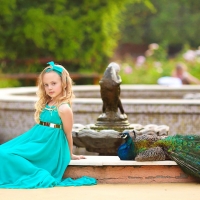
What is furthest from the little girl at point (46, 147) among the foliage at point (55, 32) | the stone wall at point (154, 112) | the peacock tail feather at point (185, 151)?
the foliage at point (55, 32)

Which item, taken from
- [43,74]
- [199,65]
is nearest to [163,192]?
[43,74]

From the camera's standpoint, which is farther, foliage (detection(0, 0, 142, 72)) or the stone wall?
foliage (detection(0, 0, 142, 72))

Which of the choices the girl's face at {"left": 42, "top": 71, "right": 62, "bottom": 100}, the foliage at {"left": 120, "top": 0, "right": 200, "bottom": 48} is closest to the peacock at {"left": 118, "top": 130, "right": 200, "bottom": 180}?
the girl's face at {"left": 42, "top": 71, "right": 62, "bottom": 100}

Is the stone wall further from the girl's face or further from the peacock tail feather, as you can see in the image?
the girl's face

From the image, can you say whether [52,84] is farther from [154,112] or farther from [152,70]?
[152,70]

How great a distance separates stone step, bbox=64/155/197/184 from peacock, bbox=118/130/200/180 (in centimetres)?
7

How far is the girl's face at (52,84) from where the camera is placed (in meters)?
6.93

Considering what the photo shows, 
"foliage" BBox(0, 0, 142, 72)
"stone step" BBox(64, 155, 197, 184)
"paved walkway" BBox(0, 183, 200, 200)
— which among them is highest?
"foliage" BBox(0, 0, 142, 72)

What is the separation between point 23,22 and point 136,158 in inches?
557

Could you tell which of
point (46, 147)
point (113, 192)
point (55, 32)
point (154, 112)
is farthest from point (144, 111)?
point (55, 32)

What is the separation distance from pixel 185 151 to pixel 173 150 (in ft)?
0.37

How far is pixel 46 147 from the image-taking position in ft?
22.5

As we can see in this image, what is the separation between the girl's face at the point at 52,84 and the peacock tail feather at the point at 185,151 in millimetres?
1007

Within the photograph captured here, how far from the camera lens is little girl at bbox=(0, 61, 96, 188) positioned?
6664mm
